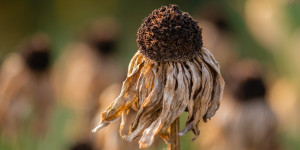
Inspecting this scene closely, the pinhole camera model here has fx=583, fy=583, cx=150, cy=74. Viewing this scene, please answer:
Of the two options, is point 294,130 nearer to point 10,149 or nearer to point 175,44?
point 10,149

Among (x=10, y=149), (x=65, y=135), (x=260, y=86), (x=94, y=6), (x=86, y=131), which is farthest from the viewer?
(x=94, y=6)

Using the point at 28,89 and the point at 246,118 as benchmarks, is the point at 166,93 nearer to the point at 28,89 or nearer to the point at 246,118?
the point at 246,118

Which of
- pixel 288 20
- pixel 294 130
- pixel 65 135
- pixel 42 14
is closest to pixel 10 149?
pixel 65 135

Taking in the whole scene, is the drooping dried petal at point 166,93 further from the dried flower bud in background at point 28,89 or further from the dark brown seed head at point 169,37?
the dried flower bud in background at point 28,89

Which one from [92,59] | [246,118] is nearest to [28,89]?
[92,59]

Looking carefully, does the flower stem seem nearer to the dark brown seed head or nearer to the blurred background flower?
the dark brown seed head

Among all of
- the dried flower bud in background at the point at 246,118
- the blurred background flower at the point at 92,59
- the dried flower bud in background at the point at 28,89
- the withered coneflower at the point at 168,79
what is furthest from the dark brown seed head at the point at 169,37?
the dried flower bud in background at the point at 28,89

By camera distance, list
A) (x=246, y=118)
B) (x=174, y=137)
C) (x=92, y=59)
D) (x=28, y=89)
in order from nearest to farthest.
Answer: (x=174, y=137) → (x=246, y=118) → (x=28, y=89) → (x=92, y=59)

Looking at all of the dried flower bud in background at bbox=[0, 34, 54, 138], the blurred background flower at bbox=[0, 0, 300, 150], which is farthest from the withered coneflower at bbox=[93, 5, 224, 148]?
the dried flower bud in background at bbox=[0, 34, 54, 138]
